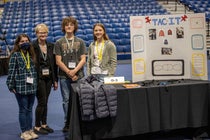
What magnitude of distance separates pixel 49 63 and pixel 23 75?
1.27 feet

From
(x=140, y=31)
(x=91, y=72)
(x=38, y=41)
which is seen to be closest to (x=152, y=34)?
(x=140, y=31)

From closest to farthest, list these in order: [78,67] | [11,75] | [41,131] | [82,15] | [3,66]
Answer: [11,75]
[78,67]
[41,131]
[3,66]
[82,15]

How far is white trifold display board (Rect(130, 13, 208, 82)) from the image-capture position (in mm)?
3309

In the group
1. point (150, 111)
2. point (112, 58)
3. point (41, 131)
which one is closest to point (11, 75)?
point (41, 131)

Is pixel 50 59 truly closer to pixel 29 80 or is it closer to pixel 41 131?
pixel 29 80

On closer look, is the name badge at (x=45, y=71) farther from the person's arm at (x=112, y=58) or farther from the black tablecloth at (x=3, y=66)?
the black tablecloth at (x=3, y=66)

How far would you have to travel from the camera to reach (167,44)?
3.34m

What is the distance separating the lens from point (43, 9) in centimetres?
1372

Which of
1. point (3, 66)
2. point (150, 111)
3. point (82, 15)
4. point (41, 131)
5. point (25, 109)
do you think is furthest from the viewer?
point (82, 15)

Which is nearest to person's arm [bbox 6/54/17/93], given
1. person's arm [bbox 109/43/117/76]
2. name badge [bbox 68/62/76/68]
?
name badge [bbox 68/62/76/68]

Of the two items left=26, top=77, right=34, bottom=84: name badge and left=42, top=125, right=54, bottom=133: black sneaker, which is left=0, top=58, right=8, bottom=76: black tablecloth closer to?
left=42, top=125, right=54, bottom=133: black sneaker

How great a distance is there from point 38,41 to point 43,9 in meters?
10.6

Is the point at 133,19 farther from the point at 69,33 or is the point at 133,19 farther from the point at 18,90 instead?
the point at 18,90

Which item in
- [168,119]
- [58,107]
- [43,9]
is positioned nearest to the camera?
[168,119]
